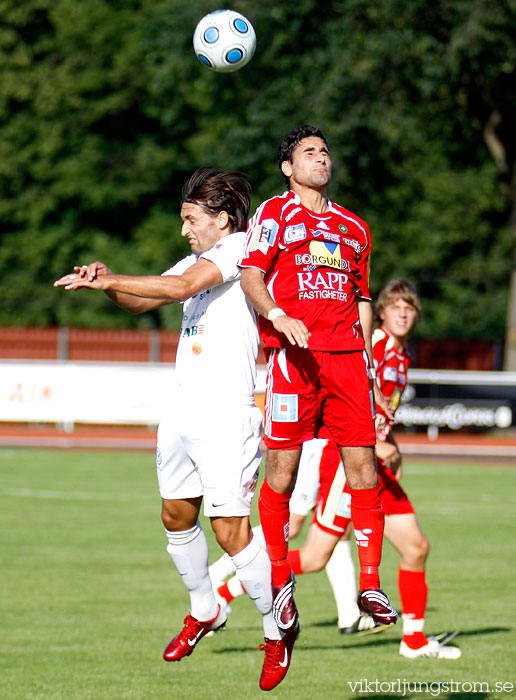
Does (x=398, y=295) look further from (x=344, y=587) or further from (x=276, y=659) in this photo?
(x=276, y=659)

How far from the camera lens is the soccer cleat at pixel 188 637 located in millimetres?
6453

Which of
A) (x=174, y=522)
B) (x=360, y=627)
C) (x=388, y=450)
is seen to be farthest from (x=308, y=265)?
(x=360, y=627)

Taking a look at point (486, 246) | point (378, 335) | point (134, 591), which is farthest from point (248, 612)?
point (486, 246)

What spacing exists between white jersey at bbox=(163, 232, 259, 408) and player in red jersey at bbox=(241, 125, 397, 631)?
0.13m

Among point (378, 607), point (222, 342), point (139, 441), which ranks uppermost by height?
point (222, 342)

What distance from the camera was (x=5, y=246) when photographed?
4222 cm

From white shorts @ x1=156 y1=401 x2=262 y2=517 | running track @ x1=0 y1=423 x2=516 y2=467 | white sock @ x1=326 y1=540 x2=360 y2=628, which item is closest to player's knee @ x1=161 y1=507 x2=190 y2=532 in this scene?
white shorts @ x1=156 y1=401 x2=262 y2=517

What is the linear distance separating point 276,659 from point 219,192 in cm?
251

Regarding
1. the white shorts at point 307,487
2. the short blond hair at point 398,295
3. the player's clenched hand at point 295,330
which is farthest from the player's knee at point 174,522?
the short blond hair at point 398,295

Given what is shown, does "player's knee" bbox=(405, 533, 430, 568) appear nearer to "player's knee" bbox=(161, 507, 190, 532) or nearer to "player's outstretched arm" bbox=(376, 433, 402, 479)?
"player's outstretched arm" bbox=(376, 433, 402, 479)

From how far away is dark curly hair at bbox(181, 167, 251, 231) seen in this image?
20.9 ft

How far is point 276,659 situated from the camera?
6.18 m

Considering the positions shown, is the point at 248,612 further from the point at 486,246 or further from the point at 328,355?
the point at 486,246

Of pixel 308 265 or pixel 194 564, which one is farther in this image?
pixel 194 564
